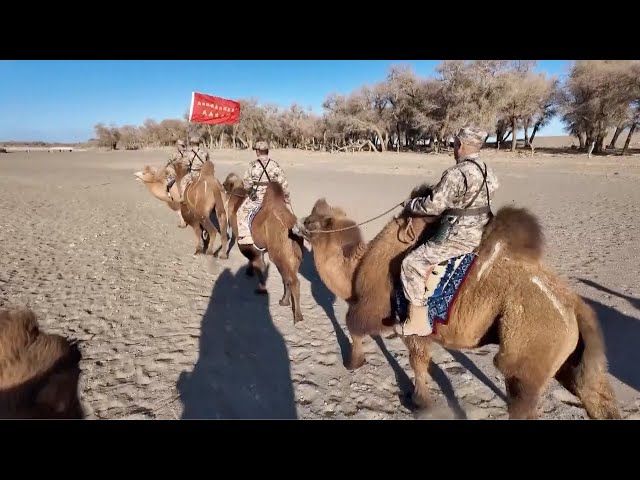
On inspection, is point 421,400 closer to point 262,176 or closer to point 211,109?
point 262,176

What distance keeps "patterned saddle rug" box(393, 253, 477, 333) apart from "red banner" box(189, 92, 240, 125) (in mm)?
6906

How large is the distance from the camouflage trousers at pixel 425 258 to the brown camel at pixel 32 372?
263 centimetres

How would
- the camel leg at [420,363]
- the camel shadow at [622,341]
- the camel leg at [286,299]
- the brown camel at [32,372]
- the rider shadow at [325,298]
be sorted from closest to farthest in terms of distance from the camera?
the brown camel at [32,372] < the camel leg at [420,363] < the camel shadow at [622,341] < the rider shadow at [325,298] < the camel leg at [286,299]

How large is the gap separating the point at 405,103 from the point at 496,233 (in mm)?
49993

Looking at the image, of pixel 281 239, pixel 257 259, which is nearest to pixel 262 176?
pixel 281 239

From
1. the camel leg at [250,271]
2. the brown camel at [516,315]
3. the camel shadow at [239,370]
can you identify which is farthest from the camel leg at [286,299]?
the brown camel at [516,315]

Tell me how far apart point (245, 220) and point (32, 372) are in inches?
171

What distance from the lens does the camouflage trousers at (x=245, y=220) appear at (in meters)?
6.13

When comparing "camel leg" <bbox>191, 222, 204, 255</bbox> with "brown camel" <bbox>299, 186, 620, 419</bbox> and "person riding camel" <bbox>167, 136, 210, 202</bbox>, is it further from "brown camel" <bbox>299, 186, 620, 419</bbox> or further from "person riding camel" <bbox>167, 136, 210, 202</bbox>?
"brown camel" <bbox>299, 186, 620, 419</bbox>

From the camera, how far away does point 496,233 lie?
2.74 metres

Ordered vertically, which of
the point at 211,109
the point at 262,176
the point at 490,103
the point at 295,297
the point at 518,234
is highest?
the point at 490,103

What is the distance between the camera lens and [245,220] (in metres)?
6.18

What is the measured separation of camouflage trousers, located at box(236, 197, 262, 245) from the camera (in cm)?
613

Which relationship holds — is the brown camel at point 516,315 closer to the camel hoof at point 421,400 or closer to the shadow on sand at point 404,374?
the camel hoof at point 421,400
